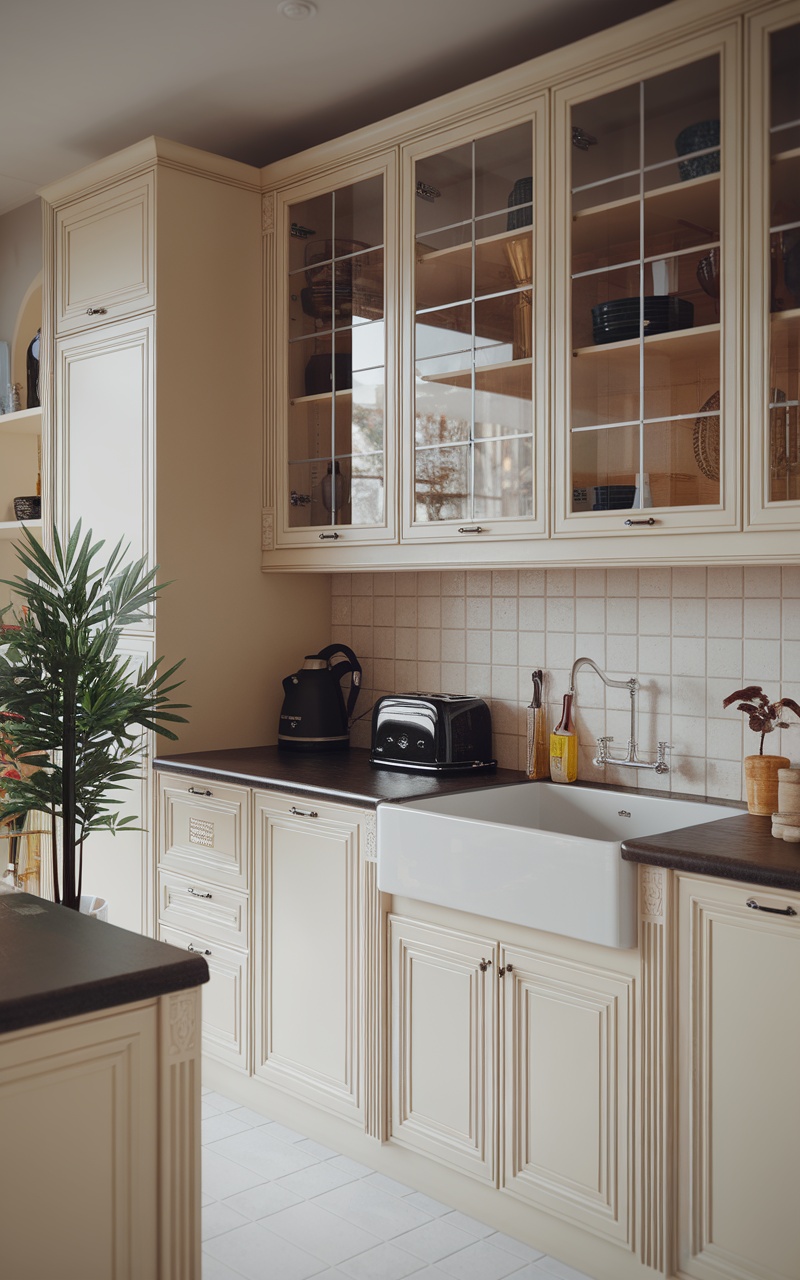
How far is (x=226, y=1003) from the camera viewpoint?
10.7ft

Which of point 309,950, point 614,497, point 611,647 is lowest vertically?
point 309,950

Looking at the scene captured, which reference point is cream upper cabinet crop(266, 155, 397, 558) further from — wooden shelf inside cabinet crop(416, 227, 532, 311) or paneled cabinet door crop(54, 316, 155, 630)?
paneled cabinet door crop(54, 316, 155, 630)

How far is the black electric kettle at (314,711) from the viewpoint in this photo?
355cm

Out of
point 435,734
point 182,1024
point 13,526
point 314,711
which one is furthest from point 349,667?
point 182,1024

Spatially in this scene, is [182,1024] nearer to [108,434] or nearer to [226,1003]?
[226,1003]

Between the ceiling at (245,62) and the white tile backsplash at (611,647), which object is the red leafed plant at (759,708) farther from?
the ceiling at (245,62)

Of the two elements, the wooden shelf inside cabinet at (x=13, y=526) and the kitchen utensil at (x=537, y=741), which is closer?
the kitchen utensil at (x=537, y=741)

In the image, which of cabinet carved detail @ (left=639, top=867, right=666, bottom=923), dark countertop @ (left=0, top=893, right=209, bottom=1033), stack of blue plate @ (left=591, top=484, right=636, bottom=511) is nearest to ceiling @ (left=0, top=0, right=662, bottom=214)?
stack of blue plate @ (left=591, top=484, right=636, bottom=511)

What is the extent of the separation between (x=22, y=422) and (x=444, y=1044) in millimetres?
2905

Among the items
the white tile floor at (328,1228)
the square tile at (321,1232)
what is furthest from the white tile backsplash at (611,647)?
the square tile at (321,1232)

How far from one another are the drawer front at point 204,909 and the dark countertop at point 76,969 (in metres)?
1.41

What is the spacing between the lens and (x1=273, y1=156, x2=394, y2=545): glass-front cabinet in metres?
3.21

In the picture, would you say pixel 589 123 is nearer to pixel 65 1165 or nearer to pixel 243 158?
pixel 243 158

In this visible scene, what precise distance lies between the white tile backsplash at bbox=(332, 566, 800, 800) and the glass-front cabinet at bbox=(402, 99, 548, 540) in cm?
35
